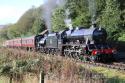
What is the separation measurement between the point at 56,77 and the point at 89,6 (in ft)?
121

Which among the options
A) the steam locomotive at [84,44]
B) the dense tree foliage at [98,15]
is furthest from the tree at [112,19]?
the steam locomotive at [84,44]

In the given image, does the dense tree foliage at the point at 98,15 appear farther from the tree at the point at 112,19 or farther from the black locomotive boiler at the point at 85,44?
the black locomotive boiler at the point at 85,44

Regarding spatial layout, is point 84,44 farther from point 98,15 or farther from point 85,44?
point 98,15

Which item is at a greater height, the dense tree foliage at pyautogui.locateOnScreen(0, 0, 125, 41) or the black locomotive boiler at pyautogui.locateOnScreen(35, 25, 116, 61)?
the dense tree foliage at pyautogui.locateOnScreen(0, 0, 125, 41)

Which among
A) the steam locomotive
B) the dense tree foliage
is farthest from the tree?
the steam locomotive

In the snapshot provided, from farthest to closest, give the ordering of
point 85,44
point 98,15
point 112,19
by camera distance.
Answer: point 98,15
point 112,19
point 85,44

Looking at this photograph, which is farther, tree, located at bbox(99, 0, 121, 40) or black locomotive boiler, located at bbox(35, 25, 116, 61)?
tree, located at bbox(99, 0, 121, 40)

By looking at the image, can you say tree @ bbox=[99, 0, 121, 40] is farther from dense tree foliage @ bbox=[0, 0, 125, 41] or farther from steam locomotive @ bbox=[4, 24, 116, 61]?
steam locomotive @ bbox=[4, 24, 116, 61]

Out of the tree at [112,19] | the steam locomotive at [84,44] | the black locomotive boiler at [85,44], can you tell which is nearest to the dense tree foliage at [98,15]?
the tree at [112,19]

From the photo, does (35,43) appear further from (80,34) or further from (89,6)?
(80,34)

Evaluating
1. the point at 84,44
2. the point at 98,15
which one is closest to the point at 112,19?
the point at 98,15

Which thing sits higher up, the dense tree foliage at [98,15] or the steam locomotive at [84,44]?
the dense tree foliage at [98,15]

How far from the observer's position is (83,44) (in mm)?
28656

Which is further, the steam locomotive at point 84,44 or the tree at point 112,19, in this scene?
the tree at point 112,19
